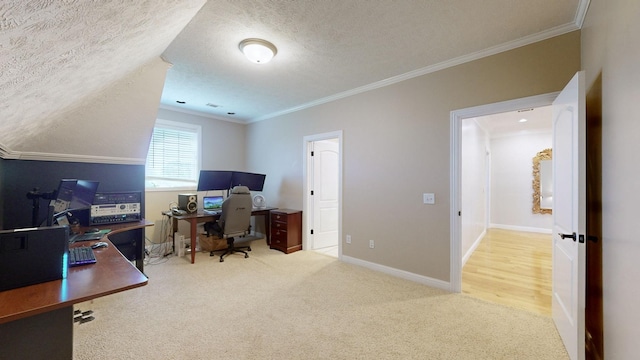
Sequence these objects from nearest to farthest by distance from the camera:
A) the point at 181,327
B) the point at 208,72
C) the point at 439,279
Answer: the point at 181,327 < the point at 439,279 < the point at 208,72

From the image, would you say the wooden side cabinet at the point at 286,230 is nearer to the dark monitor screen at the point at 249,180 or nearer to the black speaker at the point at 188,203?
the dark monitor screen at the point at 249,180

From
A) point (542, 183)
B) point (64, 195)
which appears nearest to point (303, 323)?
point (64, 195)

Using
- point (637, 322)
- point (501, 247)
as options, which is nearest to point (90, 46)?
point (637, 322)

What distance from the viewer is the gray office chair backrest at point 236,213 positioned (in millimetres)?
3826

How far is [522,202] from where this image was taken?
20.4 ft

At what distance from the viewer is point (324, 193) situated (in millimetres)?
4711

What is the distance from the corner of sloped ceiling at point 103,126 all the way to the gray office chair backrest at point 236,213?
53.3 inches

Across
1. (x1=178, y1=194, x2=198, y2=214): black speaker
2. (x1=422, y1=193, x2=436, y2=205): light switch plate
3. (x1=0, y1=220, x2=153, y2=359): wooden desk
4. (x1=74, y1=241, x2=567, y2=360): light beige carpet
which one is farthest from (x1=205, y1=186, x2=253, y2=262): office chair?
(x1=422, y1=193, x2=436, y2=205): light switch plate

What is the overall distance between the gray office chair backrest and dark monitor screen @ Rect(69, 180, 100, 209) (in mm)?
1621

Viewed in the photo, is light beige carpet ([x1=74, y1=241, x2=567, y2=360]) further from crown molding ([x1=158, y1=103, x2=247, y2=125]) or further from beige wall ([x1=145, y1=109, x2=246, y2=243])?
crown molding ([x1=158, y1=103, x2=247, y2=125])

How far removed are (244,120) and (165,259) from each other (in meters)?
3.08

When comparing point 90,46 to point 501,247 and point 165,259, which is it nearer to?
point 165,259

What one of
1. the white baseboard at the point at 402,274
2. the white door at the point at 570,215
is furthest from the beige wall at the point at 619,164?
the white baseboard at the point at 402,274

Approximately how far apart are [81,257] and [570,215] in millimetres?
3159
